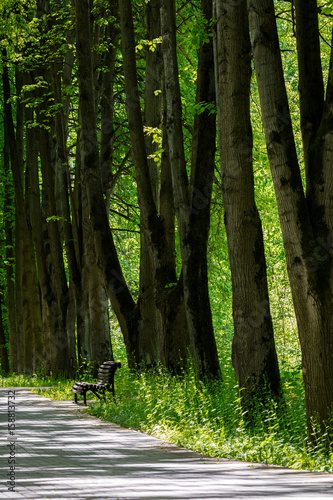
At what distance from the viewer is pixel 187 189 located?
42.9 ft

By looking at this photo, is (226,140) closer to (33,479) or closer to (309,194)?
(309,194)

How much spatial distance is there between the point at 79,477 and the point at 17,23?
1283 centimetres

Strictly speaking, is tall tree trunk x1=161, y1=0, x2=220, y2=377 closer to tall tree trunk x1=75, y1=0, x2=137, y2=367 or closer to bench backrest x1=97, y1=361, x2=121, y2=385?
bench backrest x1=97, y1=361, x2=121, y2=385

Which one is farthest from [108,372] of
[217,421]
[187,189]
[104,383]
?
[217,421]

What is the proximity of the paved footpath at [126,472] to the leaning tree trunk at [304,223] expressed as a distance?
1318 mm

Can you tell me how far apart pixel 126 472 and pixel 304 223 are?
331 cm

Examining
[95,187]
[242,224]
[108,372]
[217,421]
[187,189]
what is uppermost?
[95,187]

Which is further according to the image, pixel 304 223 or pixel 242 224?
pixel 242 224

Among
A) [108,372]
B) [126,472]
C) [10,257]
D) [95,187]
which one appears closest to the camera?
[126,472]

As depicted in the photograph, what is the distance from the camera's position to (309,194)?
891 centimetres

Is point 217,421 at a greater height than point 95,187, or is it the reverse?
point 95,187

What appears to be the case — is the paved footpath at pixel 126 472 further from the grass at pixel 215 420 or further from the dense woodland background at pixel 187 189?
the dense woodland background at pixel 187 189

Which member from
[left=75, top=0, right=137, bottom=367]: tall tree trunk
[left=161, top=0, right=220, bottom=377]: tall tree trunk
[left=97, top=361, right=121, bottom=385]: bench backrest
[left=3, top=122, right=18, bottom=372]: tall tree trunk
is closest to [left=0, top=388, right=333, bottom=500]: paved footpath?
[left=161, top=0, right=220, bottom=377]: tall tree trunk

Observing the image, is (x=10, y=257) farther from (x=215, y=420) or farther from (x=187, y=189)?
(x=215, y=420)
